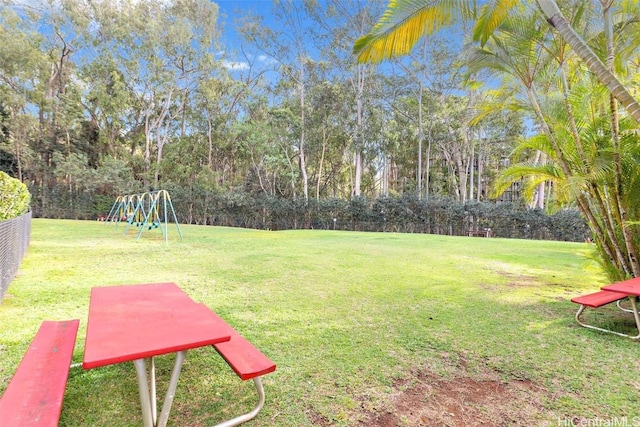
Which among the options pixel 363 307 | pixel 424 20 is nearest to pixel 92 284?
pixel 363 307

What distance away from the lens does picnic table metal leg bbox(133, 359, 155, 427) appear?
4.90 ft

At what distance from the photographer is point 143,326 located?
1761mm

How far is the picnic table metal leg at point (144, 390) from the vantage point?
1.49m

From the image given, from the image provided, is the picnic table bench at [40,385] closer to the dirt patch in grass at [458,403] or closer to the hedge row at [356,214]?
the dirt patch in grass at [458,403]

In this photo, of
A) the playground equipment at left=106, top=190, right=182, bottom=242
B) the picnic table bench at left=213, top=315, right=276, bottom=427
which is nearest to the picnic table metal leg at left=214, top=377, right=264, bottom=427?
the picnic table bench at left=213, top=315, right=276, bottom=427

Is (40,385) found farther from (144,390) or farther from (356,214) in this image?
(356,214)

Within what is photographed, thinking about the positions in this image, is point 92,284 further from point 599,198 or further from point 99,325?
point 599,198

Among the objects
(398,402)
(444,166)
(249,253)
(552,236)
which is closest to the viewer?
(398,402)

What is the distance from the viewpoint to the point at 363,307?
381 cm

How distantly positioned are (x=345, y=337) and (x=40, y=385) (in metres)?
2.07

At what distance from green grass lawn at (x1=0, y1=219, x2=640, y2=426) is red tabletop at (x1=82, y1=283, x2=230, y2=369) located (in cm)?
51

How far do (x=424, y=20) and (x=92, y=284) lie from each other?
5.22 meters

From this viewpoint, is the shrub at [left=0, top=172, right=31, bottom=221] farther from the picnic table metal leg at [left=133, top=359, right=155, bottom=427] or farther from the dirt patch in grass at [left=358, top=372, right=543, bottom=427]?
the dirt patch in grass at [left=358, top=372, right=543, bottom=427]

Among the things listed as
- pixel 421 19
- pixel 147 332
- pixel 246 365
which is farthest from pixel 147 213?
pixel 246 365
